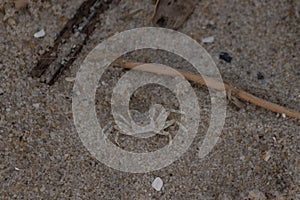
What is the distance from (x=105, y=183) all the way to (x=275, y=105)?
69 cm

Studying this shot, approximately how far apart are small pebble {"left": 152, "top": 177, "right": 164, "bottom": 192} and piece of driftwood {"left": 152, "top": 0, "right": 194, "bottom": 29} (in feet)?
2.08

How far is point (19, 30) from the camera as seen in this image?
7.34 feet

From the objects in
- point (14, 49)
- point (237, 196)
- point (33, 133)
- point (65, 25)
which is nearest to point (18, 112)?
point (33, 133)

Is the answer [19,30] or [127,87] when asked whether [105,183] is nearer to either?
[127,87]

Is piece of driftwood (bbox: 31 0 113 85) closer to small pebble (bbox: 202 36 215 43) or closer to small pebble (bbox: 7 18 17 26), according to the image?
small pebble (bbox: 7 18 17 26)

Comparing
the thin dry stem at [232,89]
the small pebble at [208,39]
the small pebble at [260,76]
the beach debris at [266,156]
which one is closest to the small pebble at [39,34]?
the thin dry stem at [232,89]

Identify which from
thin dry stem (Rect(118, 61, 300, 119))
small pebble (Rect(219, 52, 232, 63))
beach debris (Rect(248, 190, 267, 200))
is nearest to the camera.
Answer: beach debris (Rect(248, 190, 267, 200))

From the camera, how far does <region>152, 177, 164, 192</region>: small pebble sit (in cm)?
202

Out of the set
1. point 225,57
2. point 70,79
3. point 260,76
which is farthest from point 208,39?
point 70,79

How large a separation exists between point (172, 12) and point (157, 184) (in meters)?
0.71

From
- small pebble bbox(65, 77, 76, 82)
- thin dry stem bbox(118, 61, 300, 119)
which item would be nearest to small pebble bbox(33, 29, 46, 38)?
small pebble bbox(65, 77, 76, 82)

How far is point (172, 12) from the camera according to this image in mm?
2305

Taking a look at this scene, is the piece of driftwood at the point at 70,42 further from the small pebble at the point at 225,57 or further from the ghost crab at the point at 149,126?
the small pebble at the point at 225,57

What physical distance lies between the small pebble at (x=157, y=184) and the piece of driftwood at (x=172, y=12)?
633 mm
